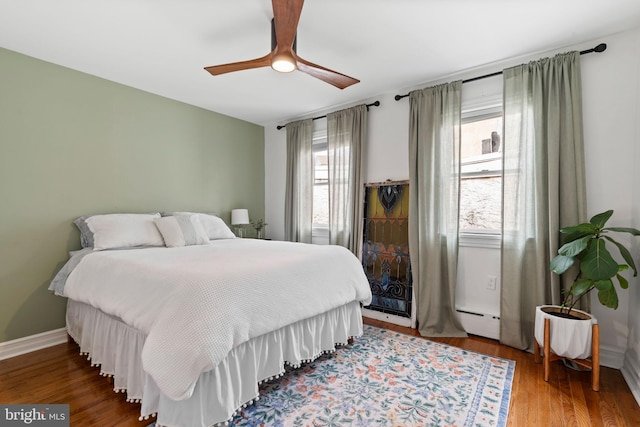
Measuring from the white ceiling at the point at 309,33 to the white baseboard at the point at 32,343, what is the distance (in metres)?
2.38

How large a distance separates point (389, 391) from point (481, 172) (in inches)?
82.0

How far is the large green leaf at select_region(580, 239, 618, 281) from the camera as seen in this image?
6.30 ft

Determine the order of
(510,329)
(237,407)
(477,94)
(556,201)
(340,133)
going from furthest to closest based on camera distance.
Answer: (340,133) → (477,94) → (510,329) → (556,201) → (237,407)

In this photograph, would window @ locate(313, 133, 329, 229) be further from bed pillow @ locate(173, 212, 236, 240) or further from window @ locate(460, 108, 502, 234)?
window @ locate(460, 108, 502, 234)

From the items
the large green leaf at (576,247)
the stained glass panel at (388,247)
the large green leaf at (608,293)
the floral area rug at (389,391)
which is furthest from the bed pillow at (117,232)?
the large green leaf at (608,293)

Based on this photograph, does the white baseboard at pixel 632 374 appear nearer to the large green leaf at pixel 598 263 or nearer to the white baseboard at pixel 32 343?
the large green leaf at pixel 598 263

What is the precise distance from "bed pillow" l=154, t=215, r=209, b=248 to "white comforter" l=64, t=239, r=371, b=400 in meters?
0.31

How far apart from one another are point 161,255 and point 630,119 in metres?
3.57

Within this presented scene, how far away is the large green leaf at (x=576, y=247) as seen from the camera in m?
2.04

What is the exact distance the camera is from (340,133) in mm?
3750

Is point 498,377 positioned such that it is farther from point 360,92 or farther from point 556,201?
point 360,92

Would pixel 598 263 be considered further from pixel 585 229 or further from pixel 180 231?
pixel 180 231

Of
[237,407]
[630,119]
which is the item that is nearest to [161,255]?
[237,407]

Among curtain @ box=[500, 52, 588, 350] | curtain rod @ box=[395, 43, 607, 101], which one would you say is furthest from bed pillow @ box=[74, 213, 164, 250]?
curtain @ box=[500, 52, 588, 350]
